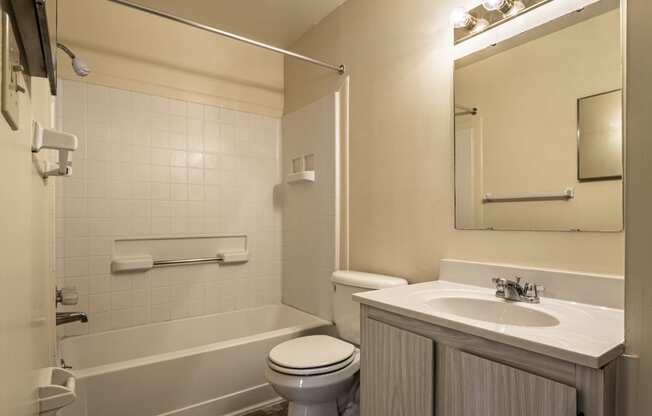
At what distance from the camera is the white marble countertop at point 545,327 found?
2.53ft

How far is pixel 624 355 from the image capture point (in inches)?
31.2

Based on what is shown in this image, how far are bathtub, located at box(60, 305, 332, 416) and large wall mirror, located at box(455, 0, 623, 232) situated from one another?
131 cm

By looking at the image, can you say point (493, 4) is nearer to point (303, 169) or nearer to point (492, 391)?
point (492, 391)

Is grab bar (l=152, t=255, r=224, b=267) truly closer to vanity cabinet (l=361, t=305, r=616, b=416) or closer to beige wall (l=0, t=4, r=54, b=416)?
vanity cabinet (l=361, t=305, r=616, b=416)

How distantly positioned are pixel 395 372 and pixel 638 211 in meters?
0.79

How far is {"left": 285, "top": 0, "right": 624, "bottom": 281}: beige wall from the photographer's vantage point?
1.41 meters

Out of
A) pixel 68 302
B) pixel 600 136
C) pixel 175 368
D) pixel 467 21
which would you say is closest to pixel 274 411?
pixel 175 368

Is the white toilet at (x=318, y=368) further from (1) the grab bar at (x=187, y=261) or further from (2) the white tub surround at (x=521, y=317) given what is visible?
(1) the grab bar at (x=187, y=261)

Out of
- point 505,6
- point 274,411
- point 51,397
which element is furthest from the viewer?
point 274,411

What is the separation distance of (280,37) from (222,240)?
1567 millimetres

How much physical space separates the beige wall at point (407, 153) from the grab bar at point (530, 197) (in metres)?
0.13

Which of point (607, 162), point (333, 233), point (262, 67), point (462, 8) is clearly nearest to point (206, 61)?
point (262, 67)

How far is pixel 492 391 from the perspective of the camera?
89cm

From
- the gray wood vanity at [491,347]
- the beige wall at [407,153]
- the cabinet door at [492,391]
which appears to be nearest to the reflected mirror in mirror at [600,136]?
the beige wall at [407,153]
